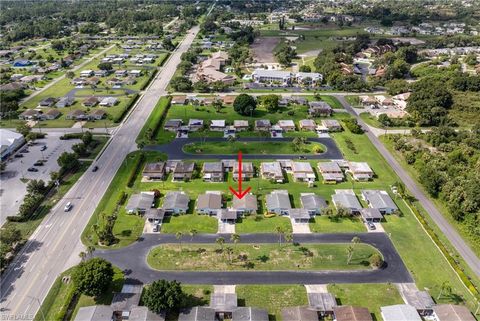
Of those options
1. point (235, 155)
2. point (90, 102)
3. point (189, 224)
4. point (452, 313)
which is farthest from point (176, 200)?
point (90, 102)

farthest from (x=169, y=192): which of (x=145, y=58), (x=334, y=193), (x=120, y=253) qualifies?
(x=145, y=58)

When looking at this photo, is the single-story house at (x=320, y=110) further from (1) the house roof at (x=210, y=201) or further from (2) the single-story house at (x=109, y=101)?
(2) the single-story house at (x=109, y=101)

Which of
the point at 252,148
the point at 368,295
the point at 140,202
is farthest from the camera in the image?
the point at 252,148

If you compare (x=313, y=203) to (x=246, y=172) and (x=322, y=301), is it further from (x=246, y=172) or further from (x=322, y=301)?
(x=322, y=301)

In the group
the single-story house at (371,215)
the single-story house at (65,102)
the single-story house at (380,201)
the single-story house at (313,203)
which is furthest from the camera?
the single-story house at (65,102)

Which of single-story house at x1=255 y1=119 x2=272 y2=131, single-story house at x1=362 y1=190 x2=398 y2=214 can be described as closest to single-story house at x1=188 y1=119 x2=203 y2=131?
single-story house at x1=255 y1=119 x2=272 y2=131

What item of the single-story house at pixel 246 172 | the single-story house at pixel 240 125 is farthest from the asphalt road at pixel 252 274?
the single-story house at pixel 240 125
